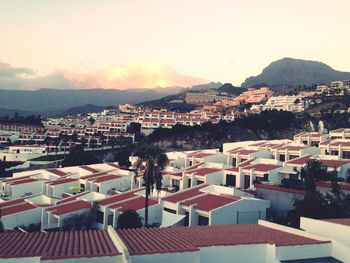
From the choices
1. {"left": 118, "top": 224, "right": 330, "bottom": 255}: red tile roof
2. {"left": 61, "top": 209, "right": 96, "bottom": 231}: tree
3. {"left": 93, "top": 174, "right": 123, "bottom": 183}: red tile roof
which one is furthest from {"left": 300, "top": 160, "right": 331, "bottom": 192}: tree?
{"left": 93, "top": 174, "right": 123, "bottom": 183}: red tile roof

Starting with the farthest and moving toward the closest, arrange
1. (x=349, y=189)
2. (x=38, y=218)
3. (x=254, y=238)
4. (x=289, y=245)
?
1. (x=38, y=218)
2. (x=349, y=189)
3. (x=254, y=238)
4. (x=289, y=245)

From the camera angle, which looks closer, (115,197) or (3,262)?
(3,262)

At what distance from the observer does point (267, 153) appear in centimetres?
5288

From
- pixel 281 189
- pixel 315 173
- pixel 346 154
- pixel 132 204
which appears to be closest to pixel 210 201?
pixel 281 189

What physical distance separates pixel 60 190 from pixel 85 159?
1174 inches

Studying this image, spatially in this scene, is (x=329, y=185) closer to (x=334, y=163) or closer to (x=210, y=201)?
(x=210, y=201)

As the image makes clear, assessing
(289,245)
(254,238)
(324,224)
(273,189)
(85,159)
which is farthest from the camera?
(85,159)

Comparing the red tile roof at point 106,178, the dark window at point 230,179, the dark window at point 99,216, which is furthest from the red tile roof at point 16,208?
the dark window at point 230,179

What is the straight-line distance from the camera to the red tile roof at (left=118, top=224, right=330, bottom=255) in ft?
45.6

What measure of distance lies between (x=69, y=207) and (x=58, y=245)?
22871 mm

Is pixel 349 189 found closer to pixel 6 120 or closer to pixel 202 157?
pixel 202 157

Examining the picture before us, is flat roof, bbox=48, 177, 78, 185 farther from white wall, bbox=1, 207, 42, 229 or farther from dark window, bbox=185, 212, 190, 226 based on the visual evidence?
dark window, bbox=185, 212, 190, 226

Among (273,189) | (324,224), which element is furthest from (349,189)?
→ (324,224)

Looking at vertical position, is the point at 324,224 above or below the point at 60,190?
above
